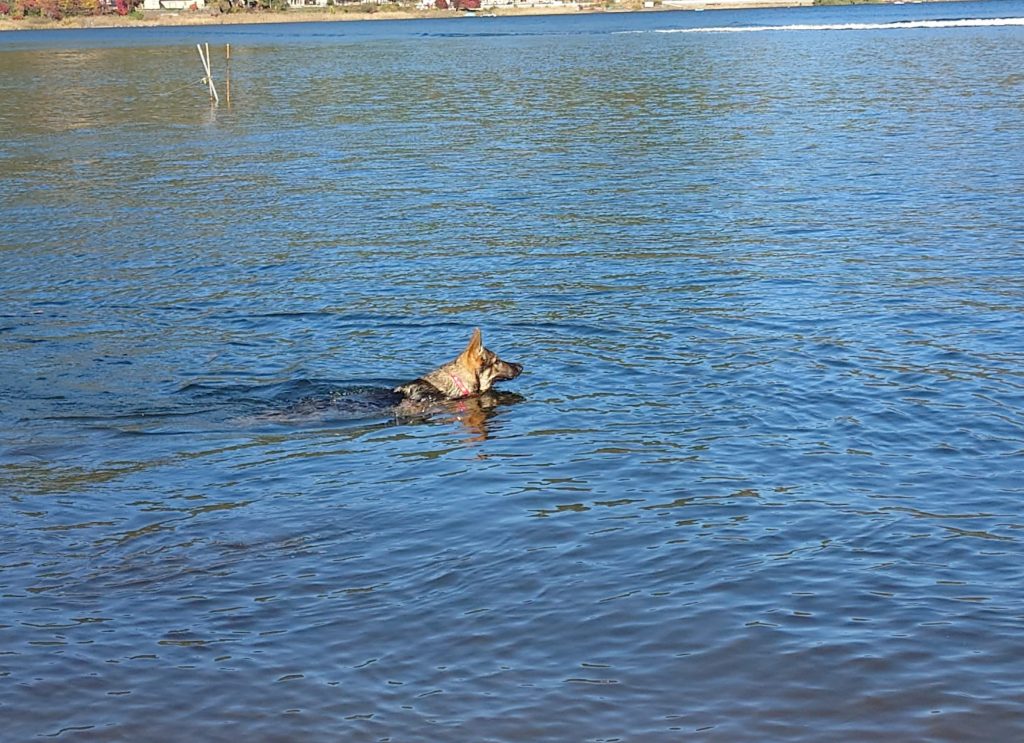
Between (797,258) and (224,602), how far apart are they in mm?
12686

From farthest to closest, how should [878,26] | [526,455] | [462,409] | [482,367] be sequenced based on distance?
[878,26] → [482,367] → [462,409] → [526,455]

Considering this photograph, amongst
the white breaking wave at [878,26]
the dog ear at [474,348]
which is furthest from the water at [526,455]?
the white breaking wave at [878,26]

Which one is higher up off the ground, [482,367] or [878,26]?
[878,26]

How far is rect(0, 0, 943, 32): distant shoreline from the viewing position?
531ft

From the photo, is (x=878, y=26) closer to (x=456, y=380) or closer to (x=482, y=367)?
(x=482, y=367)

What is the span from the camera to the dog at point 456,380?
12.2m

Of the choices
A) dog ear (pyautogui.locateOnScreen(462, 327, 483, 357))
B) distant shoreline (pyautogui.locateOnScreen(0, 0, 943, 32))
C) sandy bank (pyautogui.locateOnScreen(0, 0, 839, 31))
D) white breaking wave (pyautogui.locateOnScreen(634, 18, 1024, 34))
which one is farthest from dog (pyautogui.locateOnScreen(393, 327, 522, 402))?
sandy bank (pyautogui.locateOnScreen(0, 0, 839, 31))

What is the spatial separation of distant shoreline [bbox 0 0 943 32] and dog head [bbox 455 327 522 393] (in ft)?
521

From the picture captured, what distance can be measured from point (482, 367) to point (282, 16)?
16394 centimetres

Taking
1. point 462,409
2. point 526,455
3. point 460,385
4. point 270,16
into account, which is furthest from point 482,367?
point 270,16

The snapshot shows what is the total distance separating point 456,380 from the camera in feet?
40.2

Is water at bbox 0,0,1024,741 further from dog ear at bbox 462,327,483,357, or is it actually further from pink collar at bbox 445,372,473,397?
dog ear at bbox 462,327,483,357

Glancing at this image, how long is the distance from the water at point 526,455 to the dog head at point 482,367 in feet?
0.88

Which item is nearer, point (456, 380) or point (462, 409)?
point (462, 409)
